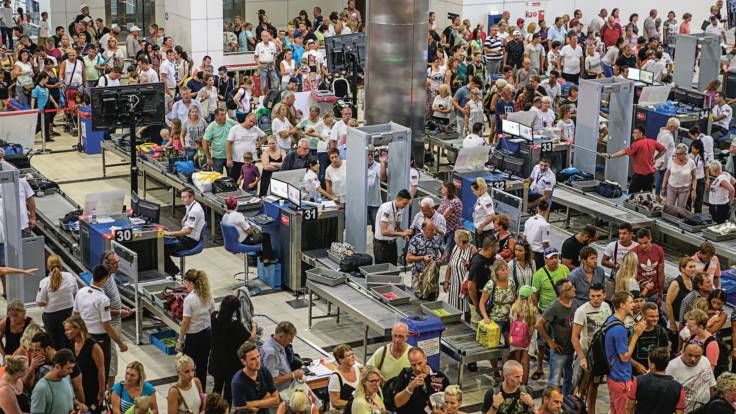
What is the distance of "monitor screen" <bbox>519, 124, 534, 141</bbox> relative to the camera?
56.4ft

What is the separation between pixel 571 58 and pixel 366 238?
41.4 feet

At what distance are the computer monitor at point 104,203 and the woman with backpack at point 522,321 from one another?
5.09 meters

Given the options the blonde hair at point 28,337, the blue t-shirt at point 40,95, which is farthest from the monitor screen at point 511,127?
the blonde hair at point 28,337

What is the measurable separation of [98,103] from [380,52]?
4.68 meters

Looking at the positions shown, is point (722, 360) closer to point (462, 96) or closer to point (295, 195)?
point (295, 195)

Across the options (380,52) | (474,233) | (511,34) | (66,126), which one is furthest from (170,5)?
(474,233)

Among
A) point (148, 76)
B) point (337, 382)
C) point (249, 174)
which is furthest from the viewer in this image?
point (148, 76)

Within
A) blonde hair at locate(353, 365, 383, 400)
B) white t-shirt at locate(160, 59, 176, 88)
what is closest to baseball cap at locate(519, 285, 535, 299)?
blonde hair at locate(353, 365, 383, 400)

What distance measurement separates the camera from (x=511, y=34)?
26656 millimetres

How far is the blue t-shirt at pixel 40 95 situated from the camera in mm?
20625

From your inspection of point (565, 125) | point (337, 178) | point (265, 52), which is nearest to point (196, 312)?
point (337, 178)

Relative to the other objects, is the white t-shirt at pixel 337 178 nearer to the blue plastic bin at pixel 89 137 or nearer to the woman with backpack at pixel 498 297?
→ the woman with backpack at pixel 498 297

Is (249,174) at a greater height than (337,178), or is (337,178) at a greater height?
(337,178)

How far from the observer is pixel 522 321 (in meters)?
11.0
